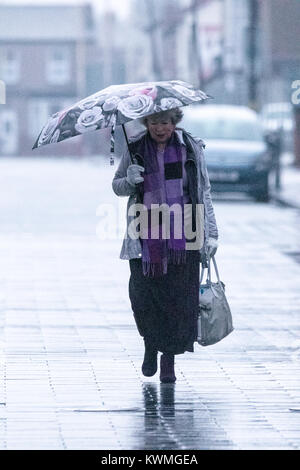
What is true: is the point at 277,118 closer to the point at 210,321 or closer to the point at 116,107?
the point at 210,321

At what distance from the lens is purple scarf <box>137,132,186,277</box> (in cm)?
812

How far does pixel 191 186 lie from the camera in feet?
26.8

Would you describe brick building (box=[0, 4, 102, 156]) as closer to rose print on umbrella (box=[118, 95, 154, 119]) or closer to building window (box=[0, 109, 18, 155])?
building window (box=[0, 109, 18, 155])

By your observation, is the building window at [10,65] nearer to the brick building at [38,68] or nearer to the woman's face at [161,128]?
the brick building at [38,68]

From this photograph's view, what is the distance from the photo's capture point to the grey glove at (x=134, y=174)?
316 inches

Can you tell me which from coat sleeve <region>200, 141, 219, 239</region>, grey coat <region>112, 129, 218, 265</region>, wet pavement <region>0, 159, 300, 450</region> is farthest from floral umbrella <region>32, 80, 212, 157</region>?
wet pavement <region>0, 159, 300, 450</region>

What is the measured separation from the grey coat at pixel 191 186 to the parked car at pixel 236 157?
19.1 m

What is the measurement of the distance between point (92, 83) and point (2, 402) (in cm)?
8881

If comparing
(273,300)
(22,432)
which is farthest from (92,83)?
(22,432)

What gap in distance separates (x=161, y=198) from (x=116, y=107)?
1.75 ft

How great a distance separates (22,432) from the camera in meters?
6.90

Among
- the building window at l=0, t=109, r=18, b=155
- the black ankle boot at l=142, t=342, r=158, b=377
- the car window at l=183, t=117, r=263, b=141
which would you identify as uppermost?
the car window at l=183, t=117, r=263, b=141

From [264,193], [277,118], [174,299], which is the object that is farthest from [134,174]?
[277,118]

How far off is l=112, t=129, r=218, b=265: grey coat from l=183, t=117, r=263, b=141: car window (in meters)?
21.3
